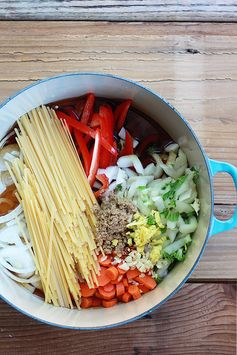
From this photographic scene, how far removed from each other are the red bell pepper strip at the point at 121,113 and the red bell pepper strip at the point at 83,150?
0.29 feet

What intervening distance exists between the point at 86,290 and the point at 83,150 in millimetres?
302

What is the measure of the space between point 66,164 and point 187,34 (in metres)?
0.41

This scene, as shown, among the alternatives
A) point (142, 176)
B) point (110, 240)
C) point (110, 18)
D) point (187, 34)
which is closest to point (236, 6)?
point (187, 34)

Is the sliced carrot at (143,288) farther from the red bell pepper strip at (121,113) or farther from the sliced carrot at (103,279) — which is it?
the red bell pepper strip at (121,113)

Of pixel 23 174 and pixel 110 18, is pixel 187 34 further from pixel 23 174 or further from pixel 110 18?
pixel 23 174

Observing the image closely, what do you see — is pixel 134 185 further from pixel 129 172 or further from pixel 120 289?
pixel 120 289

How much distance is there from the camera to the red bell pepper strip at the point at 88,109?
1.37 m

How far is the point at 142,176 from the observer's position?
1.38 m

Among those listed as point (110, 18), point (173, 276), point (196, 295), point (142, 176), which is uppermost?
point (110, 18)

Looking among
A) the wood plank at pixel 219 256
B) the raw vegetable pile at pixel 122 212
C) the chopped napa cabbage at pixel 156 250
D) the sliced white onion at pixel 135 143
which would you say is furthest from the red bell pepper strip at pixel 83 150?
the wood plank at pixel 219 256

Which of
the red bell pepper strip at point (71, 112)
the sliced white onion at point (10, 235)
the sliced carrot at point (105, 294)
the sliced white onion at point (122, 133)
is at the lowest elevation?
the sliced carrot at point (105, 294)

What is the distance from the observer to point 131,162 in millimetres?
1390

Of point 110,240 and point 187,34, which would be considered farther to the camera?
point 187,34

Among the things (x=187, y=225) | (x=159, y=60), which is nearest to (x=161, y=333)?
(x=187, y=225)
